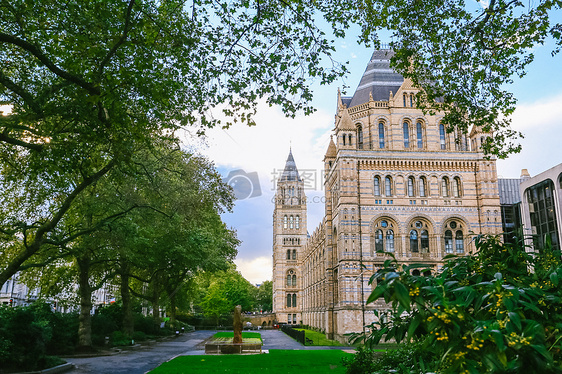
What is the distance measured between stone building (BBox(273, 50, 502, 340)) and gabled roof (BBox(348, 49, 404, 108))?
0.84 ft

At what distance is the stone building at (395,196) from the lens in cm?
3881

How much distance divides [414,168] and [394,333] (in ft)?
126

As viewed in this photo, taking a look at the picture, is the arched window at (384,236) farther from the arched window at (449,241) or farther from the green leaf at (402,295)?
the green leaf at (402,295)

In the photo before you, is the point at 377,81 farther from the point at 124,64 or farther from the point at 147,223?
the point at 124,64

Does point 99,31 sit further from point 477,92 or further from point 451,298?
point 451,298

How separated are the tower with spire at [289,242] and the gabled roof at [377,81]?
167 ft

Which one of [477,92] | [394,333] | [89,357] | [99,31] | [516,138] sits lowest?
[89,357]

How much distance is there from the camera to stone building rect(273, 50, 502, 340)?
38.8 m

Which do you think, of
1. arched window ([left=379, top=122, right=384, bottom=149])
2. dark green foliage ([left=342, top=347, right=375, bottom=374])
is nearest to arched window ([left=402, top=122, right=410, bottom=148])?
arched window ([left=379, top=122, right=384, bottom=149])

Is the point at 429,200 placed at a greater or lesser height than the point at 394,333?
greater

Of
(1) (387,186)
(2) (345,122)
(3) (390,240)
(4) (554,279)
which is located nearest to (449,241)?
(3) (390,240)

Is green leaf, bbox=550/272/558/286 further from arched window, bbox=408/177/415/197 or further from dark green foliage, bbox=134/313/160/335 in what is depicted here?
dark green foliage, bbox=134/313/160/335

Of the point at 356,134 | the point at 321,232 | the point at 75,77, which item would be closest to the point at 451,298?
the point at 75,77

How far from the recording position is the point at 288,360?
20.3m
